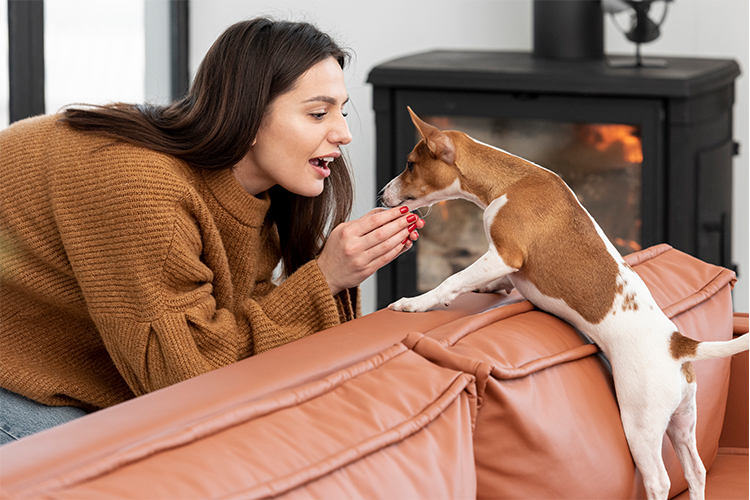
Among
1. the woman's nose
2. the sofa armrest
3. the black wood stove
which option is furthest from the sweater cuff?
the black wood stove

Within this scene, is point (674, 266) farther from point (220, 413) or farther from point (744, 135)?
point (744, 135)

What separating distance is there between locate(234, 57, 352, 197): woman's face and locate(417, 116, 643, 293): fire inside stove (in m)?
1.21

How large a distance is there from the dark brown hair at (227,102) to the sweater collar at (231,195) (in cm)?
2

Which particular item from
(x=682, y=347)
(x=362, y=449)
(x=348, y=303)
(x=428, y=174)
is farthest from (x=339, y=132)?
(x=362, y=449)

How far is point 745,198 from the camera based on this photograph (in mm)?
2652

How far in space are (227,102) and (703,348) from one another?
31.6 inches

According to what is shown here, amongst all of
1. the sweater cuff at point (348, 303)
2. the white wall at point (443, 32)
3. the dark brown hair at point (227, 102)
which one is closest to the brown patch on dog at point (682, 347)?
the sweater cuff at point (348, 303)

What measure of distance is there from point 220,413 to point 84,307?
70 cm

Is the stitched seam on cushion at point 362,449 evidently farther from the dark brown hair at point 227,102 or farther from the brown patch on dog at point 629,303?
the dark brown hair at point 227,102

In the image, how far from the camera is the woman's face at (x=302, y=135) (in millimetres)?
1295

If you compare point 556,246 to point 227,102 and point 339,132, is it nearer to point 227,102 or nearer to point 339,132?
point 339,132

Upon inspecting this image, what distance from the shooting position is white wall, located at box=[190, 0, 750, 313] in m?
2.61

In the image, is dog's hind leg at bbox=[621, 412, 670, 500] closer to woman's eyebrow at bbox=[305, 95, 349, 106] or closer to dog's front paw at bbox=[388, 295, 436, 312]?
dog's front paw at bbox=[388, 295, 436, 312]

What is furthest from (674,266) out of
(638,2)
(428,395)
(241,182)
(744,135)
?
(744,135)
